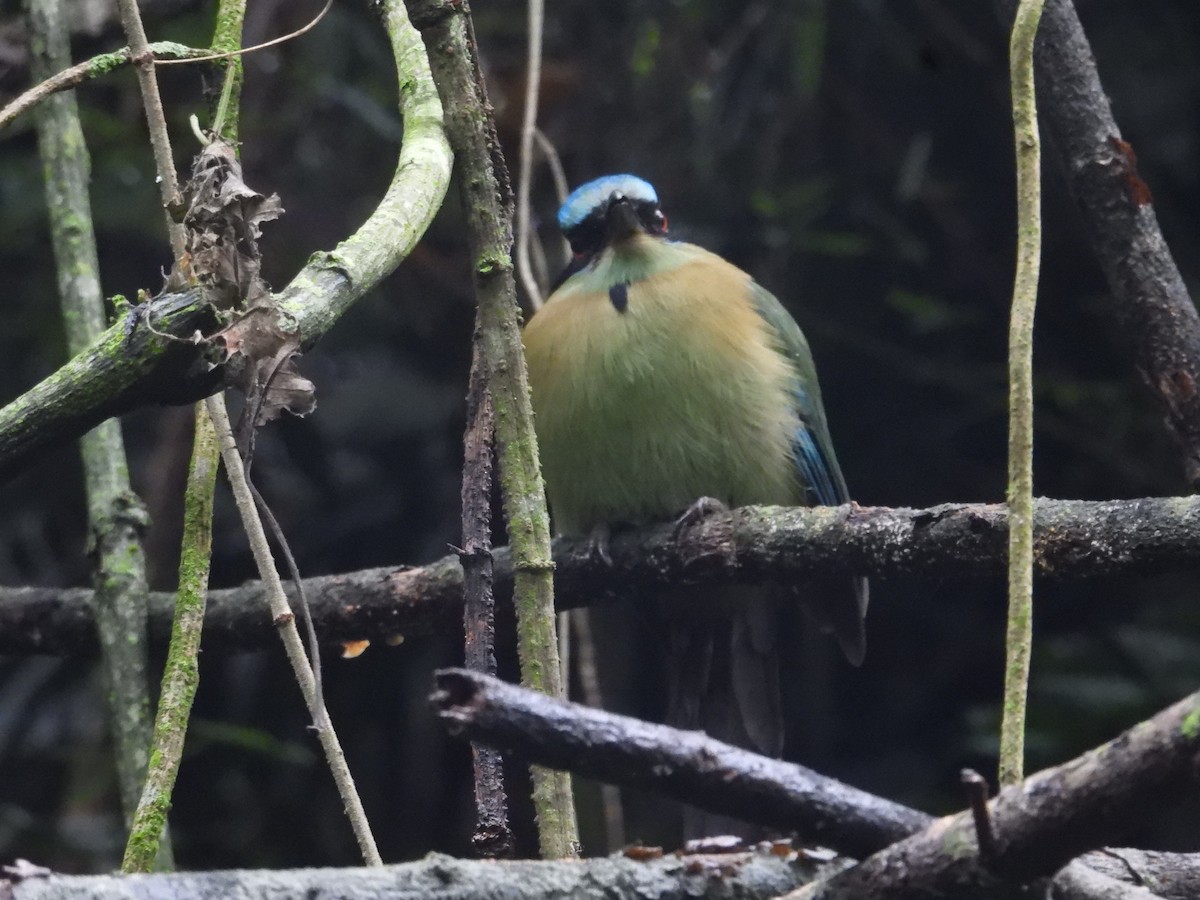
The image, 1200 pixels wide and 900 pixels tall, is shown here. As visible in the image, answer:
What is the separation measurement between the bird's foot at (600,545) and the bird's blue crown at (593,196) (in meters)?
0.87

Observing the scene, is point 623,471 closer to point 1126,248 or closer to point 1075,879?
point 1126,248

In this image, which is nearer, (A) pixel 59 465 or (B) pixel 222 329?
(B) pixel 222 329

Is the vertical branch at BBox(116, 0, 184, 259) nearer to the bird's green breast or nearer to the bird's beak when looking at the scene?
the bird's green breast

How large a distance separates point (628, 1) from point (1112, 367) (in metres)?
2.12

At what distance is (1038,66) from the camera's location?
281 centimetres

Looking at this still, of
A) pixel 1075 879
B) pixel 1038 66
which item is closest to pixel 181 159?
pixel 1038 66

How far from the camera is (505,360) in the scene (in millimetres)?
1995

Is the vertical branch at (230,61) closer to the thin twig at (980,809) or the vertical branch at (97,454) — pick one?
the vertical branch at (97,454)

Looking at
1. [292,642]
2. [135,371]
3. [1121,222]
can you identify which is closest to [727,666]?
[1121,222]

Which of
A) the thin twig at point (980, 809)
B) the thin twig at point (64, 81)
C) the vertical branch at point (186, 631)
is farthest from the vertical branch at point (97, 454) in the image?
the thin twig at point (980, 809)

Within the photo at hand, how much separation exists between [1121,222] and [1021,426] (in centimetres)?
140

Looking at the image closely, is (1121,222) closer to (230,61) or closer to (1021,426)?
(1021,426)

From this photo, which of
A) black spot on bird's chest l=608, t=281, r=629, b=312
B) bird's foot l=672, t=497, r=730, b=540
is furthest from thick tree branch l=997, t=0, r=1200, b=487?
black spot on bird's chest l=608, t=281, r=629, b=312

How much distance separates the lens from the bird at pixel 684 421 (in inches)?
143
